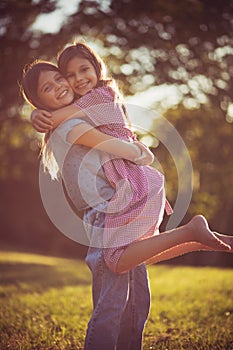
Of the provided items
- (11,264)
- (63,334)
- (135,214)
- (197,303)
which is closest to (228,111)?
(197,303)

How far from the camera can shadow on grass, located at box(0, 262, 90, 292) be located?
6.92 metres

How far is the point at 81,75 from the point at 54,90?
149 mm

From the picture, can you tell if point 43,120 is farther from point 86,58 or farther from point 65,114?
point 86,58

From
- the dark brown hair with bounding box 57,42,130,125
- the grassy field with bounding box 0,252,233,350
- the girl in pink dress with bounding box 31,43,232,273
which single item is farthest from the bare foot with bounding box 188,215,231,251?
the grassy field with bounding box 0,252,233,350

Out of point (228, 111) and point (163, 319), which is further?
point (228, 111)

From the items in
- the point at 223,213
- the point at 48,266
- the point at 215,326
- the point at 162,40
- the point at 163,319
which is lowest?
the point at 223,213

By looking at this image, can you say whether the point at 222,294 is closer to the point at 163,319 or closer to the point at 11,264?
the point at 163,319

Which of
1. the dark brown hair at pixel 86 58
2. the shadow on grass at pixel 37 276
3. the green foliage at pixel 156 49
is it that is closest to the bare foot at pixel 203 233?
the dark brown hair at pixel 86 58

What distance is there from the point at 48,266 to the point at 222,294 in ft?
15.1

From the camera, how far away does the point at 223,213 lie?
1341cm

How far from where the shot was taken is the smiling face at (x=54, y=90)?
98.0 inches

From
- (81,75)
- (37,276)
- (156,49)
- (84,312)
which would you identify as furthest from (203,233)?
(37,276)

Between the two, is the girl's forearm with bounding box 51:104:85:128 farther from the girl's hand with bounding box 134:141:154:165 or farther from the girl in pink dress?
the girl's hand with bounding box 134:141:154:165

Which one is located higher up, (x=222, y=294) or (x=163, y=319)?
(x=163, y=319)
